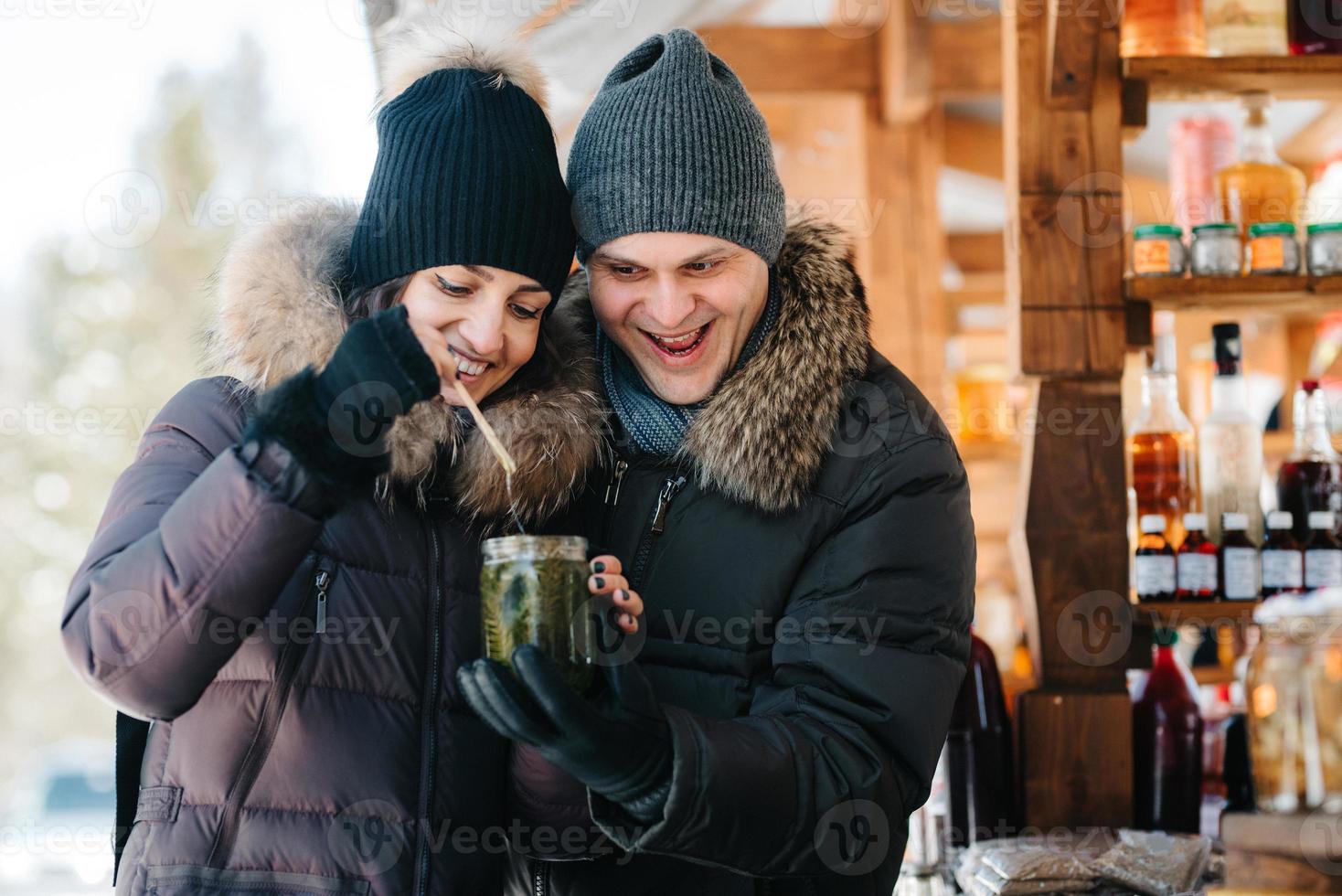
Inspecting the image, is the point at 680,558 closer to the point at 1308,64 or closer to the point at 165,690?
the point at 165,690

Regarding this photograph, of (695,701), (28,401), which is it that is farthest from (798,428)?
(28,401)

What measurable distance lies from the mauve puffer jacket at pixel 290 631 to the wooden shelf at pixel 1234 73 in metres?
1.33

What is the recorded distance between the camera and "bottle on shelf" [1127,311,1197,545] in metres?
2.32

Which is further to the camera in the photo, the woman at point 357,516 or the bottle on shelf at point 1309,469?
the bottle on shelf at point 1309,469

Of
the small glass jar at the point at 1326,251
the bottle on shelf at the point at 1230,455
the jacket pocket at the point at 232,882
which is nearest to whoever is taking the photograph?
the jacket pocket at the point at 232,882

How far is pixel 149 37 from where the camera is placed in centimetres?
1053

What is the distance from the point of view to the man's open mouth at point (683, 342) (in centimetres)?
162

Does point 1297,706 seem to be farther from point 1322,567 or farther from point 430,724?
point 430,724

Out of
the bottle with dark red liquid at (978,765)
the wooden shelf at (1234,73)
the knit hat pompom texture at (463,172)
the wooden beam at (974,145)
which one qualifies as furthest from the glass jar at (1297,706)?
the wooden beam at (974,145)

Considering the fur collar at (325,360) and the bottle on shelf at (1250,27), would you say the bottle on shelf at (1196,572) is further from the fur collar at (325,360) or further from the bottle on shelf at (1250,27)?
the fur collar at (325,360)

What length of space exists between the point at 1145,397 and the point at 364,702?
161cm

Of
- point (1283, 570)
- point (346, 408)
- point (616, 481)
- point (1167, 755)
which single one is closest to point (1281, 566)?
point (1283, 570)

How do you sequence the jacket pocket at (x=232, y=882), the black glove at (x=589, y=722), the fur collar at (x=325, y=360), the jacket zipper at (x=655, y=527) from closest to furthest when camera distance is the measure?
the black glove at (x=589, y=722)
the jacket pocket at (x=232, y=882)
the fur collar at (x=325, y=360)
the jacket zipper at (x=655, y=527)

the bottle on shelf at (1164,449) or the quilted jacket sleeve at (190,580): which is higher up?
the bottle on shelf at (1164,449)
